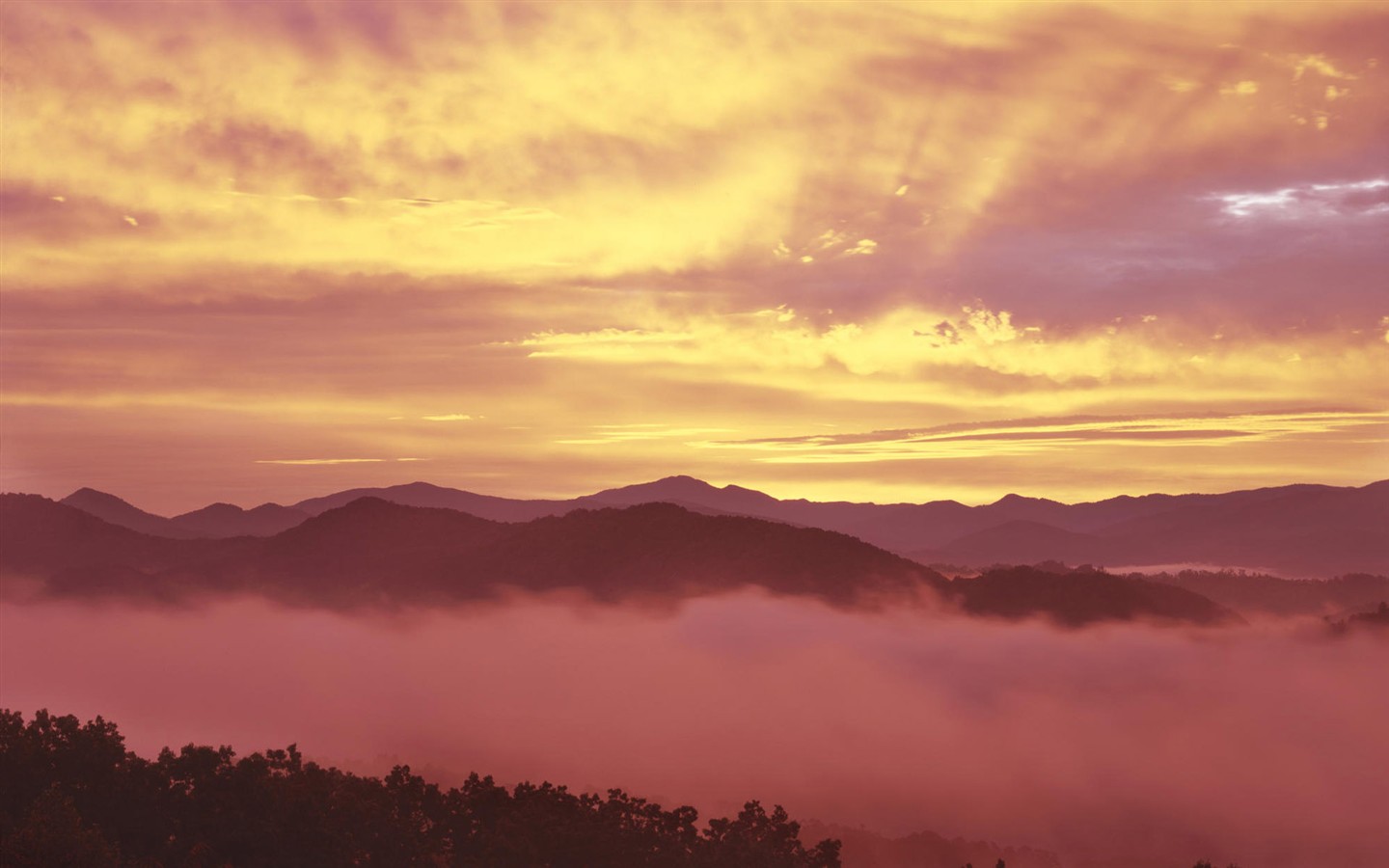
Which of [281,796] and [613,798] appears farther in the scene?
[613,798]

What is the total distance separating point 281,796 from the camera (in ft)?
235

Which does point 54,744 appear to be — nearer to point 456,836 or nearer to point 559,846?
point 456,836

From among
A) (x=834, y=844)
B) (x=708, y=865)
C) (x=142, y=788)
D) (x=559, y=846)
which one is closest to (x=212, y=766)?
(x=142, y=788)

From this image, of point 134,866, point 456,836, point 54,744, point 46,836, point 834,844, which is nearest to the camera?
point 46,836

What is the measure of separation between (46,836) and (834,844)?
158 ft

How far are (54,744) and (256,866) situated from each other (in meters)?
14.9

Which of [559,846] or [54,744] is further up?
[54,744]

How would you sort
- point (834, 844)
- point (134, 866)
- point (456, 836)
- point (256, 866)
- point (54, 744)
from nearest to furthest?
point (134, 866)
point (256, 866)
point (54, 744)
point (456, 836)
point (834, 844)

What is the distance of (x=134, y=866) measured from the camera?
200 ft

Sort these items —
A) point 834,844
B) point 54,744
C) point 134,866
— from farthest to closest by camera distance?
point 834,844, point 54,744, point 134,866

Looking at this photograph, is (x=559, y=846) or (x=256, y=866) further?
(x=559, y=846)

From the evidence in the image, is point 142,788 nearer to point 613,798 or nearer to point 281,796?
point 281,796

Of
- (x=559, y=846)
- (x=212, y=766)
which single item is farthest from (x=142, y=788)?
(x=559, y=846)

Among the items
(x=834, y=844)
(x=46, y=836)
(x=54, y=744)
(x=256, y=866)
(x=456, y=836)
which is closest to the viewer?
(x=46, y=836)
